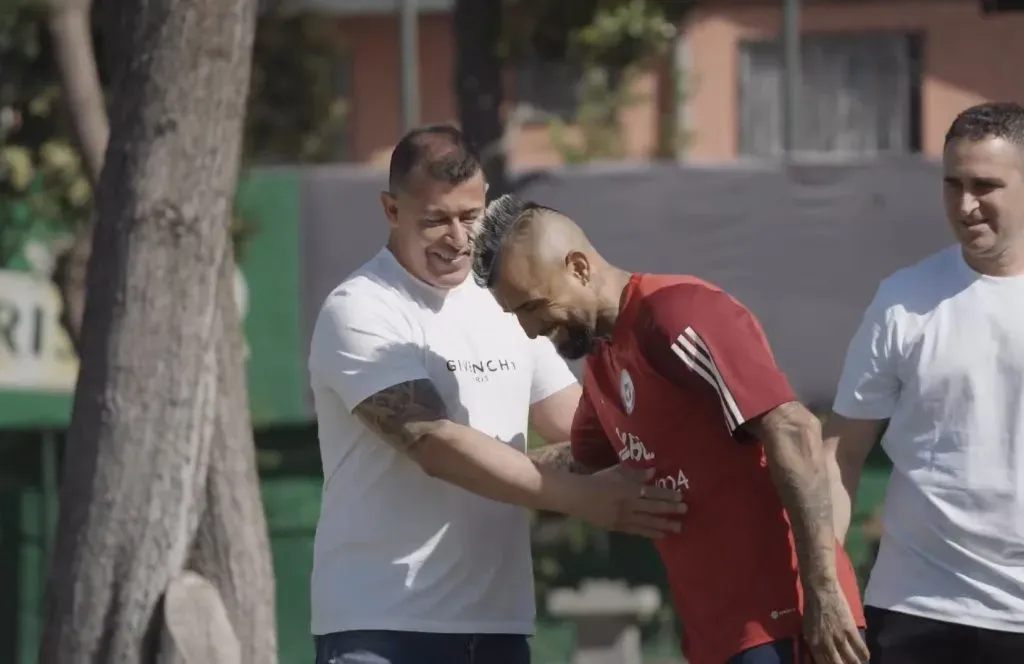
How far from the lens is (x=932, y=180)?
33.3 ft

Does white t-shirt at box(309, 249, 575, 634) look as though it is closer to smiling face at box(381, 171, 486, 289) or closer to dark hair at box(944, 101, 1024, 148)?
smiling face at box(381, 171, 486, 289)

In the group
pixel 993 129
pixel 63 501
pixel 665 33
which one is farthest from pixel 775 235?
pixel 993 129

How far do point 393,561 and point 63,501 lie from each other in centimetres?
234

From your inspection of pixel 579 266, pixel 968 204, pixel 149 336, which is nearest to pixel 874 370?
pixel 968 204

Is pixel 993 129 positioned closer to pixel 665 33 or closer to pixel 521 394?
pixel 521 394

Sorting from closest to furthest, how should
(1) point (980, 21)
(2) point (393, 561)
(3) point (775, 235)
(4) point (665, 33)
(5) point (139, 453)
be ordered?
(2) point (393, 561), (5) point (139, 453), (4) point (665, 33), (3) point (775, 235), (1) point (980, 21)

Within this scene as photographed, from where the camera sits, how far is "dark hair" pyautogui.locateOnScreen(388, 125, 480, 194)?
399 centimetres

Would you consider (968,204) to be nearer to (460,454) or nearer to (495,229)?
(495,229)

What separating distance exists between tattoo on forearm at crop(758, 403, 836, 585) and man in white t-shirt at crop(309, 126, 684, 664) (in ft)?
1.85

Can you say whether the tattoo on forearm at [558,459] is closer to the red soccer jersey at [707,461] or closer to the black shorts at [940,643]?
the red soccer jersey at [707,461]

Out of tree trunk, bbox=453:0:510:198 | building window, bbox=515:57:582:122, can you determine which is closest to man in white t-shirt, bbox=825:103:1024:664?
tree trunk, bbox=453:0:510:198

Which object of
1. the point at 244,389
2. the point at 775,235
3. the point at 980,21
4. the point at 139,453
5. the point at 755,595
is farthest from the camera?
the point at 980,21

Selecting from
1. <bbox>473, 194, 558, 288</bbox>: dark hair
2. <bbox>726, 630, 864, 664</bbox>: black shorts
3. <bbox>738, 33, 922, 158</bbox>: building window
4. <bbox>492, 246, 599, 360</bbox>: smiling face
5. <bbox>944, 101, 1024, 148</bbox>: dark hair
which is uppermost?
<bbox>738, 33, 922, 158</bbox>: building window

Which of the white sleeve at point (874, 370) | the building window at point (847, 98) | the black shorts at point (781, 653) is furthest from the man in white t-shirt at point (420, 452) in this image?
the building window at point (847, 98)
